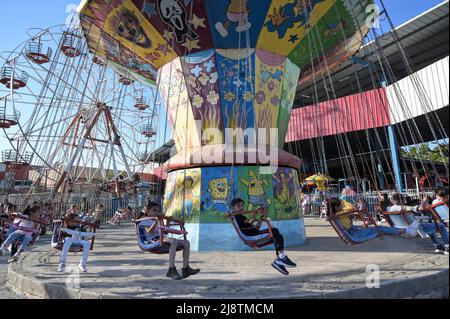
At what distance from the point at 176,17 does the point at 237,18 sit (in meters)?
1.68

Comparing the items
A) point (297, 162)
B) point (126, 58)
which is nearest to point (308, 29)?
point (297, 162)

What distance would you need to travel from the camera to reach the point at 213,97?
1017 centimetres

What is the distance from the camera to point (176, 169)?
10.4m

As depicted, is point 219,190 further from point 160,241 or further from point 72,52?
point 72,52

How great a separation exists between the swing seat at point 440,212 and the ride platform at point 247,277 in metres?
0.79

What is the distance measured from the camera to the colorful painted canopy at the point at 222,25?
9078 millimetres

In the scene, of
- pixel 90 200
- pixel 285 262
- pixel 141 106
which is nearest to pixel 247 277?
pixel 285 262

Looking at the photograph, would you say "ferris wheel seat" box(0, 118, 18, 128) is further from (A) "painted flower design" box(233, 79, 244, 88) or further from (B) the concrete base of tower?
(B) the concrete base of tower

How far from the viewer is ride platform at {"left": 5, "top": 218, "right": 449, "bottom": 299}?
4.83m

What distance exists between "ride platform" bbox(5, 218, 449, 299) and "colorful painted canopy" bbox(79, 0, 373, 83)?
221 inches

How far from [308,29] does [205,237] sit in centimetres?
673

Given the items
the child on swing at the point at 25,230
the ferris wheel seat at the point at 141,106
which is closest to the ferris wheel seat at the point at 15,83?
the ferris wheel seat at the point at 141,106

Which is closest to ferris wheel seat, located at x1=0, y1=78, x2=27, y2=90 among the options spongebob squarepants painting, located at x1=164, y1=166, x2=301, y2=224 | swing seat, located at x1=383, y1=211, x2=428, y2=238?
spongebob squarepants painting, located at x1=164, y1=166, x2=301, y2=224

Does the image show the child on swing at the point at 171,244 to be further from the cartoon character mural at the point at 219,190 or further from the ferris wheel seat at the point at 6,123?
the ferris wheel seat at the point at 6,123
